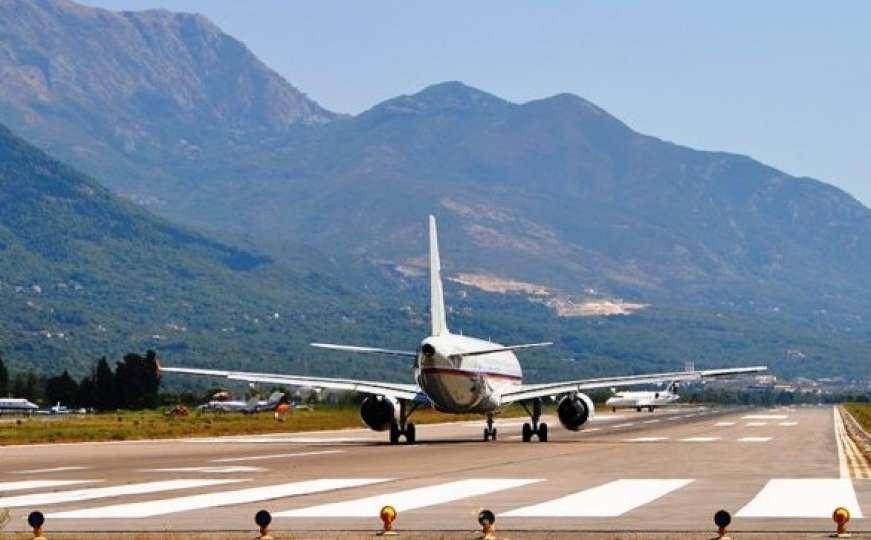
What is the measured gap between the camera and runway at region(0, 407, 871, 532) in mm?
30359

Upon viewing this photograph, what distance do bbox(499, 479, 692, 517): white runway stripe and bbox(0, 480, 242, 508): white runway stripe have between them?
8.79m

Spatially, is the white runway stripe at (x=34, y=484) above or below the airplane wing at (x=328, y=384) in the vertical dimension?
below

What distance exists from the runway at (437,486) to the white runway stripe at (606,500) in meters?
0.04

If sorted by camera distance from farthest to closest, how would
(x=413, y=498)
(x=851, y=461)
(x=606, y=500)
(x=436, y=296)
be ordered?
(x=436, y=296)
(x=851, y=461)
(x=413, y=498)
(x=606, y=500)

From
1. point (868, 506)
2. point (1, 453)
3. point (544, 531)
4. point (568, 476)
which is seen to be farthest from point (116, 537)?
point (1, 453)

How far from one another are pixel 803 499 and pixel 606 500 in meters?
3.75

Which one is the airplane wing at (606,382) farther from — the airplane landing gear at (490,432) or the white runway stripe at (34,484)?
the white runway stripe at (34,484)

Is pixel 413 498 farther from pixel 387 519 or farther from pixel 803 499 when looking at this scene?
pixel 387 519

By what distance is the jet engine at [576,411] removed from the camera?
71.2 metres

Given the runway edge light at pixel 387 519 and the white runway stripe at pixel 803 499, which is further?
the white runway stripe at pixel 803 499

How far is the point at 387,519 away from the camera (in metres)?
27.3

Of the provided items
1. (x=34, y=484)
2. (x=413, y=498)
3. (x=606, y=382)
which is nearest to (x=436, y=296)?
(x=606, y=382)

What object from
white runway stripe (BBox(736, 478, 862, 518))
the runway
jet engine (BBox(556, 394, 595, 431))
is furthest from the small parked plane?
white runway stripe (BBox(736, 478, 862, 518))

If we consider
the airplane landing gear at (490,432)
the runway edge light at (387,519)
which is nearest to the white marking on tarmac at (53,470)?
the runway edge light at (387,519)
